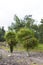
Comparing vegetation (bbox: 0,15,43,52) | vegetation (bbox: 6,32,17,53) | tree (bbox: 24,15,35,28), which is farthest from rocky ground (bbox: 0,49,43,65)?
tree (bbox: 24,15,35,28)

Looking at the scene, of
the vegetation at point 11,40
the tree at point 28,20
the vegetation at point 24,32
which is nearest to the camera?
the vegetation at point 24,32

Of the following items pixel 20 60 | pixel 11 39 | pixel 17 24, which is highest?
pixel 17 24

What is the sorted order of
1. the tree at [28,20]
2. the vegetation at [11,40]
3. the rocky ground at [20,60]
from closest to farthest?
the rocky ground at [20,60], the vegetation at [11,40], the tree at [28,20]

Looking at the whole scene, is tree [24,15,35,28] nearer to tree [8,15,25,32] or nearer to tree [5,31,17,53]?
tree [8,15,25,32]

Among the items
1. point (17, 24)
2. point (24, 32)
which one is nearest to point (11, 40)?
point (24, 32)

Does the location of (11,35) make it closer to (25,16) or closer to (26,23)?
(26,23)

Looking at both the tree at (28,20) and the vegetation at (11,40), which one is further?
the tree at (28,20)

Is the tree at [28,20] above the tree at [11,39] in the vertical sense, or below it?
above

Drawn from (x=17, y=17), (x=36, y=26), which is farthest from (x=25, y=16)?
(x=36, y=26)

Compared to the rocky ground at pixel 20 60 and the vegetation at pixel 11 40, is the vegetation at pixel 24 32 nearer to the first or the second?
the vegetation at pixel 11 40

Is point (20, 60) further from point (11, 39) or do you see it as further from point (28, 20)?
point (28, 20)

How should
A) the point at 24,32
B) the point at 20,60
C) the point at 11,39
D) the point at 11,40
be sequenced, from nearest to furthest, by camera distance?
the point at 20,60 → the point at 24,32 → the point at 11,40 → the point at 11,39

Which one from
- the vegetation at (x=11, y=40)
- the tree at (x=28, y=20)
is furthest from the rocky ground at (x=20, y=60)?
the tree at (x=28, y=20)

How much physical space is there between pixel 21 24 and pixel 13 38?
30.8 metres
